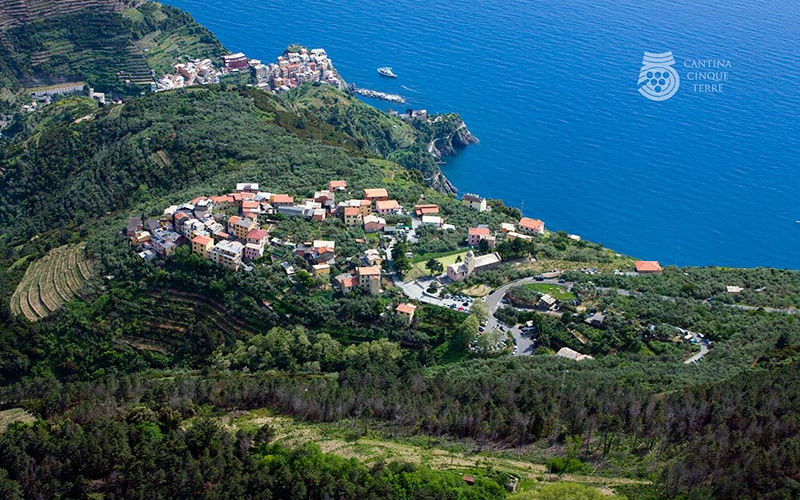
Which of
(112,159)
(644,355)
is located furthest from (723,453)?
(112,159)

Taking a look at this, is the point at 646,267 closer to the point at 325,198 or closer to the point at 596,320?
the point at 596,320

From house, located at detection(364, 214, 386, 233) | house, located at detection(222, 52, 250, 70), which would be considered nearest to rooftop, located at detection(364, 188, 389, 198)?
house, located at detection(364, 214, 386, 233)

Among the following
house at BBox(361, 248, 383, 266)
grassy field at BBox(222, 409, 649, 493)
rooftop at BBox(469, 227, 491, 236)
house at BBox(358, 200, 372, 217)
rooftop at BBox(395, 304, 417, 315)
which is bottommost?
grassy field at BBox(222, 409, 649, 493)

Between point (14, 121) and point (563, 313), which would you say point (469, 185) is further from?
point (14, 121)

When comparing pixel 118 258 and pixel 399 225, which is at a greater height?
pixel 399 225

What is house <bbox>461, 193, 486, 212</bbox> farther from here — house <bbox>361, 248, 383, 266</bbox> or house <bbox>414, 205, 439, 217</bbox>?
house <bbox>361, 248, 383, 266</bbox>

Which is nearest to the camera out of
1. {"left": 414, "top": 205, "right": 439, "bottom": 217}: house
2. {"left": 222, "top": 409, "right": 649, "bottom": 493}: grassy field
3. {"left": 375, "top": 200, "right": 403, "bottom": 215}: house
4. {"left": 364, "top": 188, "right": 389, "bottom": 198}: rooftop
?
{"left": 222, "top": 409, "right": 649, "bottom": 493}: grassy field

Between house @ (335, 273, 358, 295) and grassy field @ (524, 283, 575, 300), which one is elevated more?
grassy field @ (524, 283, 575, 300)

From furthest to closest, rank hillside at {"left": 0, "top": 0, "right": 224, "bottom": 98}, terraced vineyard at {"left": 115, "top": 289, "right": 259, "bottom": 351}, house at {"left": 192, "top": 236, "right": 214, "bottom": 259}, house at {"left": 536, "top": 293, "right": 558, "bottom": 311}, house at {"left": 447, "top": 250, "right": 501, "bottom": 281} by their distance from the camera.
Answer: hillside at {"left": 0, "top": 0, "right": 224, "bottom": 98} → house at {"left": 192, "top": 236, "right": 214, "bottom": 259} → house at {"left": 447, "top": 250, "right": 501, "bottom": 281} → terraced vineyard at {"left": 115, "top": 289, "right": 259, "bottom": 351} → house at {"left": 536, "top": 293, "right": 558, "bottom": 311}
